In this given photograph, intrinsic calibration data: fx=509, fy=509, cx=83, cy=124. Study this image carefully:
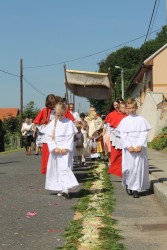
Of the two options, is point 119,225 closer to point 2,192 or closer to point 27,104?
point 2,192

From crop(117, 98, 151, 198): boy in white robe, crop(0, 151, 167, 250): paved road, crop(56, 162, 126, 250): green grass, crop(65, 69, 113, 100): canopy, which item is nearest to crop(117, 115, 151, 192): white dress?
crop(117, 98, 151, 198): boy in white robe

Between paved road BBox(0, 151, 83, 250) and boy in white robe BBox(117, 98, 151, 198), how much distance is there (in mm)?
1001

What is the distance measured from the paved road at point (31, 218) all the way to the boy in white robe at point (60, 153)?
0.24m

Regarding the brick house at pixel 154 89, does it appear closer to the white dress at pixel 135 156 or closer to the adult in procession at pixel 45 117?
the adult in procession at pixel 45 117

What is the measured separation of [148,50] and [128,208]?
212 ft

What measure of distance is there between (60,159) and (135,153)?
1286 millimetres

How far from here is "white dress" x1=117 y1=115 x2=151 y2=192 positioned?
28.2 ft

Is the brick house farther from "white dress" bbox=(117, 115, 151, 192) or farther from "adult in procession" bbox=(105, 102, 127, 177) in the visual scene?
"white dress" bbox=(117, 115, 151, 192)

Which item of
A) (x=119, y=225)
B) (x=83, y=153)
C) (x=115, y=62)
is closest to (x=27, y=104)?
(x=115, y=62)

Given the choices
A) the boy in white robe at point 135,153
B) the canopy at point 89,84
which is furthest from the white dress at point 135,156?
the canopy at point 89,84

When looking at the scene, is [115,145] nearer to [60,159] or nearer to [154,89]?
[60,159]

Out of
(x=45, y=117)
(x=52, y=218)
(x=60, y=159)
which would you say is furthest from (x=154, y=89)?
(x=52, y=218)

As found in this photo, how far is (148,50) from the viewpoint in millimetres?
70625

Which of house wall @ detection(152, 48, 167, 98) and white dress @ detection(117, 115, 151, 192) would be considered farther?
house wall @ detection(152, 48, 167, 98)
